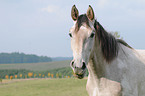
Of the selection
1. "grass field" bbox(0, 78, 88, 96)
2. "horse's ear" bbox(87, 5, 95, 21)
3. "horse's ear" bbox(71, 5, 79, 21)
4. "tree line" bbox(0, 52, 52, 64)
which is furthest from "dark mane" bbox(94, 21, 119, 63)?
"tree line" bbox(0, 52, 52, 64)

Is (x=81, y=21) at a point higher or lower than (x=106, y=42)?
higher

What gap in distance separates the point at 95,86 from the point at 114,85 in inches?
24.5

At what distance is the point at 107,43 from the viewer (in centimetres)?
530

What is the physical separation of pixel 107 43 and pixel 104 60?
1.63 feet

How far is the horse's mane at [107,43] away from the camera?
5148 millimetres

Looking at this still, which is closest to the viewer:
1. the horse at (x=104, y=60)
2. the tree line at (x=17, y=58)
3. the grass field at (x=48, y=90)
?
the horse at (x=104, y=60)

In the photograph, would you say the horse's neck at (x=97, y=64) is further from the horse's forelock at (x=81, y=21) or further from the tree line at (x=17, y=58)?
the tree line at (x=17, y=58)

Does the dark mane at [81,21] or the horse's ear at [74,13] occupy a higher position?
the horse's ear at [74,13]

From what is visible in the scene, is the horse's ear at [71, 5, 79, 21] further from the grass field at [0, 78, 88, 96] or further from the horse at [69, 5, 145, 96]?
the grass field at [0, 78, 88, 96]

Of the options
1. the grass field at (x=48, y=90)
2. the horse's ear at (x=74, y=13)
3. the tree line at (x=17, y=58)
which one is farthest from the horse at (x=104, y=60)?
the tree line at (x=17, y=58)

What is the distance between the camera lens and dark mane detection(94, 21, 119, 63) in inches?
203

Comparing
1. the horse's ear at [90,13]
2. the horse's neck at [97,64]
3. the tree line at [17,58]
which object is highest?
the tree line at [17,58]

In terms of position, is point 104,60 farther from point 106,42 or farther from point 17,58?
point 17,58

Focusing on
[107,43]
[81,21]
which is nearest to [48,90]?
[107,43]
